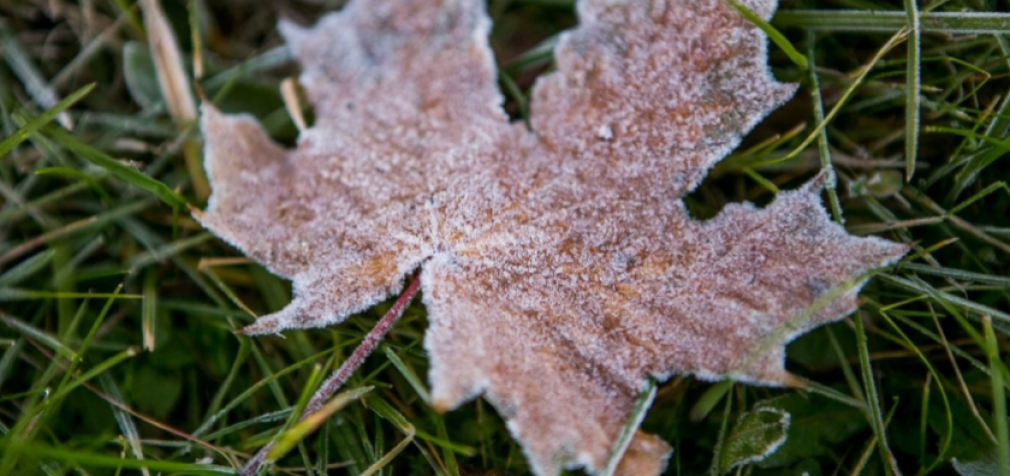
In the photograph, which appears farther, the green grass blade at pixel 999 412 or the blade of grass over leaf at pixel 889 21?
the blade of grass over leaf at pixel 889 21

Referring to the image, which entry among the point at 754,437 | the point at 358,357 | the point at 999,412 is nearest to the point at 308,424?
the point at 358,357

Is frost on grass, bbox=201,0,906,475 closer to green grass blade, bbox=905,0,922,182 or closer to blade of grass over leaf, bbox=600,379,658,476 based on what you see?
blade of grass over leaf, bbox=600,379,658,476

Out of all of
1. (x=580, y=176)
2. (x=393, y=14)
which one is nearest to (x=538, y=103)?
(x=580, y=176)

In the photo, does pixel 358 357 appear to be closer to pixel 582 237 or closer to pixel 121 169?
pixel 582 237

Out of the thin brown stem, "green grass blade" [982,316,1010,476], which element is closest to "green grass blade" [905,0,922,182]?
"green grass blade" [982,316,1010,476]

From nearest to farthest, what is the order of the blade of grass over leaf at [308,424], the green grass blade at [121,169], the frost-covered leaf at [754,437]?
the blade of grass over leaf at [308,424] < the frost-covered leaf at [754,437] < the green grass blade at [121,169]

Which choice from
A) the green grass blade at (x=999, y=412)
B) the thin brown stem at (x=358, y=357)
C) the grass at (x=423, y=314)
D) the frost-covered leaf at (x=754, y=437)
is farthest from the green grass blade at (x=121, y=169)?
the green grass blade at (x=999, y=412)

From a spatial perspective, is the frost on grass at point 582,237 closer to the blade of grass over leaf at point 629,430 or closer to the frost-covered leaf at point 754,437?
the blade of grass over leaf at point 629,430
